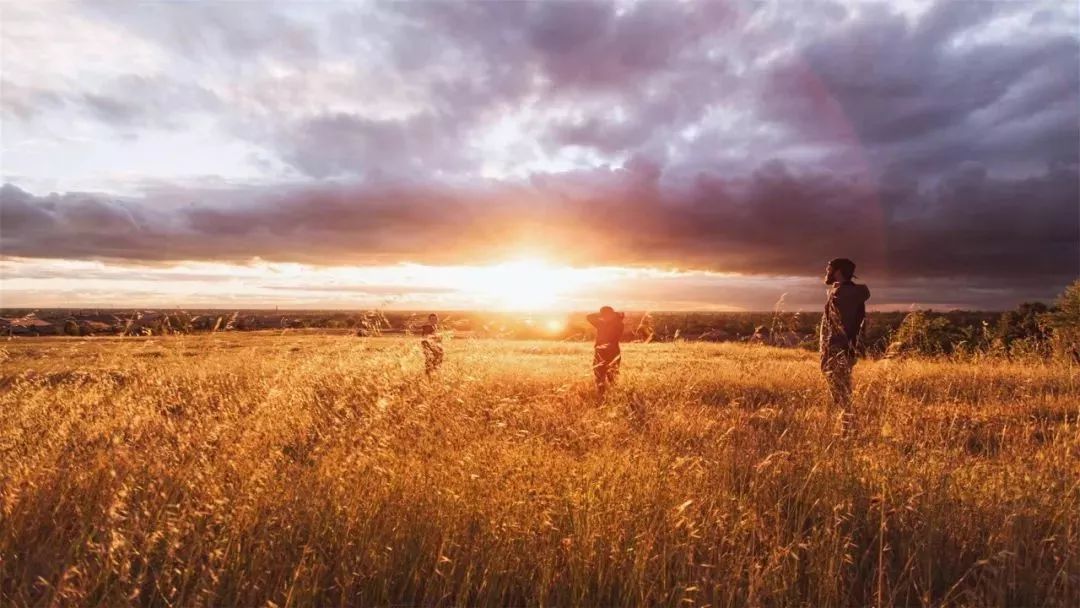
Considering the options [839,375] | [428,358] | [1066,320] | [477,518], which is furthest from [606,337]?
[1066,320]

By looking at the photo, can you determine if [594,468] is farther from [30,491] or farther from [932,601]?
[30,491]

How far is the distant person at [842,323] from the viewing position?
8570mm

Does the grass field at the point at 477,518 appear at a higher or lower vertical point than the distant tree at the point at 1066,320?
lower

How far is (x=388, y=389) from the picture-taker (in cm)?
598

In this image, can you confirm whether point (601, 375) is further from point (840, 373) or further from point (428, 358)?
point (428, 358)

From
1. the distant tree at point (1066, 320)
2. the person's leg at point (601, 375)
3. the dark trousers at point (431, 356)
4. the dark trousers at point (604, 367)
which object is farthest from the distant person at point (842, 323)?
the distant tree at point (1066, 320)

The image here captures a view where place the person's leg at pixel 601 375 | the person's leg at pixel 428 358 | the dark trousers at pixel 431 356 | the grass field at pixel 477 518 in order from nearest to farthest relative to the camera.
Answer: the grass field at pixel 477 518 < the person's leg at pixel 428 358 < the dark trousers at pixel 431 356 < the person's leg at pixel 601 375

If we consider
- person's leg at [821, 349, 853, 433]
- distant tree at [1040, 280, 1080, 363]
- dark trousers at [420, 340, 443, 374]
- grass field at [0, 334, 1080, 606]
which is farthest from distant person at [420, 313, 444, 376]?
distant tree at [1040, 280, 1080, 363]

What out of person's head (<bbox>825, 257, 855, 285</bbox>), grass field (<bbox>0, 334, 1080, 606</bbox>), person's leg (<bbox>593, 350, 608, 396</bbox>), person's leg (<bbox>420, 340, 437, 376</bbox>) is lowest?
grass field (<bbox>0, 334, 1080, 606</bbox>)

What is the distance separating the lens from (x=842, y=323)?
343 inches

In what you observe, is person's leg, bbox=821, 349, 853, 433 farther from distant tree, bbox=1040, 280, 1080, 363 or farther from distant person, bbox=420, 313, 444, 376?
distant tree, bbox=1040, 280, 1080, 363

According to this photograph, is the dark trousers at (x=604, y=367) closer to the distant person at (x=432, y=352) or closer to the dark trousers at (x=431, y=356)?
the distant person at (x=432, y=352)

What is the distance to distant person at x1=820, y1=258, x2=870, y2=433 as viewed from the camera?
28.1ft

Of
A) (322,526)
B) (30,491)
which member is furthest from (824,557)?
(30,491)
